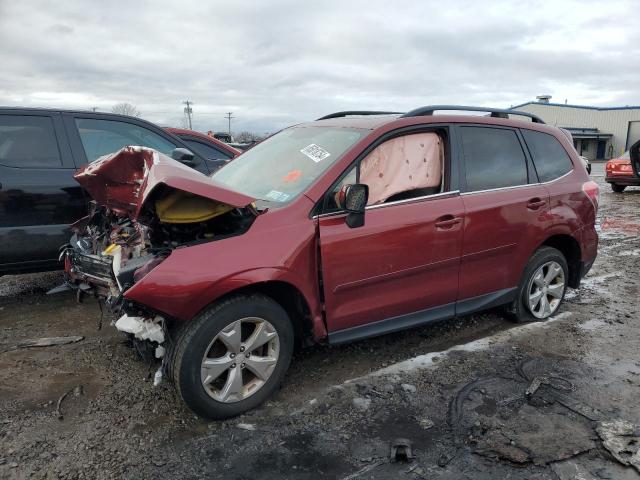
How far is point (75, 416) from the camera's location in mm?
3006

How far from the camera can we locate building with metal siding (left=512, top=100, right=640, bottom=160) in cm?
4947

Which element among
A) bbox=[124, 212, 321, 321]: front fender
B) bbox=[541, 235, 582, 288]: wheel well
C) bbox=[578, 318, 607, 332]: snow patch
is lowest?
bbox=[578, 318, 607, 332]: snow patch

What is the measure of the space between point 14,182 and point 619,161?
1543 centimetres

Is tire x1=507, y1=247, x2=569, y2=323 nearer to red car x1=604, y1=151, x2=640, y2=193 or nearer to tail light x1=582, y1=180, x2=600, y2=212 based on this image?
tail light x1=582, y1=180, x2=600, y2=212

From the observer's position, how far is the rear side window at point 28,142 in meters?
4.47

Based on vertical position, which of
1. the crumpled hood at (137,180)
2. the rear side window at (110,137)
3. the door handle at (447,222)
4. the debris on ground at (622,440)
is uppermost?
the rear side window at (110,137)

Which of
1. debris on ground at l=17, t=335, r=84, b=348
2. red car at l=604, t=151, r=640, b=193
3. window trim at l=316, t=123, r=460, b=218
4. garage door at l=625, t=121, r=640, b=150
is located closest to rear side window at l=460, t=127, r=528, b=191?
window trim at l=316, t=123, r=460, b=218

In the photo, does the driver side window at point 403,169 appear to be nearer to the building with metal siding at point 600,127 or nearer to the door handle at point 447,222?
the door handle at point 447,222

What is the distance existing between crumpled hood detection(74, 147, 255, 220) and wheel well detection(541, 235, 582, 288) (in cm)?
303

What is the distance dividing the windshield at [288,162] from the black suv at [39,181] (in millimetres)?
888

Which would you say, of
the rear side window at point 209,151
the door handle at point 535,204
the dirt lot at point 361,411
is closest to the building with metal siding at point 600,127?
the rear side window at point 209,151

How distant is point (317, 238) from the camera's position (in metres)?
3.07

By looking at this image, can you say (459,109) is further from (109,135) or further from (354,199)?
(109,135)

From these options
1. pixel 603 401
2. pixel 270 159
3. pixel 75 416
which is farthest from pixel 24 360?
pixel 603 401
